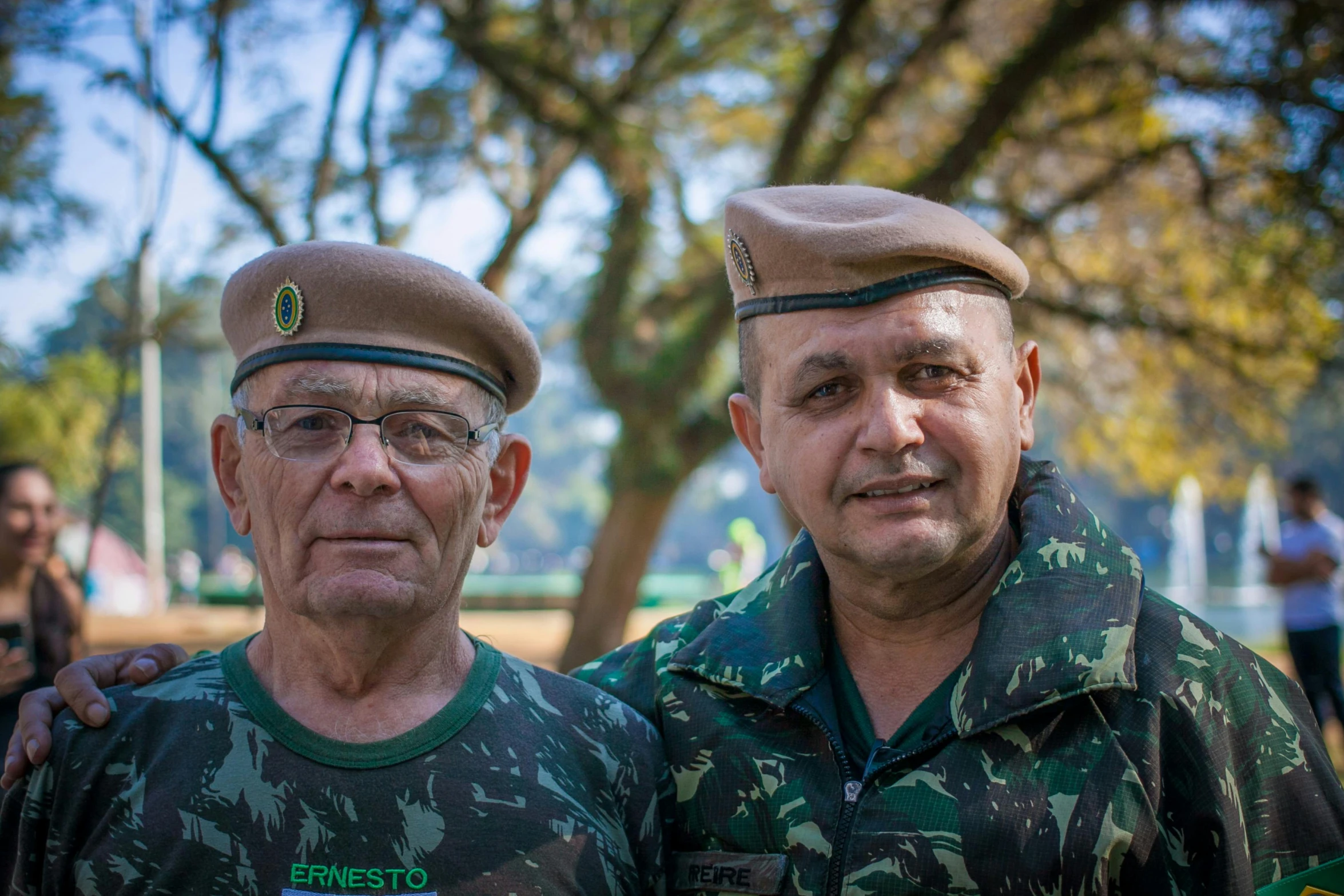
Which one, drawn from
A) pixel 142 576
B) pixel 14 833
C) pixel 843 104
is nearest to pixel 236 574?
pixel 142 576

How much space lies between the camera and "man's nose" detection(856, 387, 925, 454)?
2.11 meters

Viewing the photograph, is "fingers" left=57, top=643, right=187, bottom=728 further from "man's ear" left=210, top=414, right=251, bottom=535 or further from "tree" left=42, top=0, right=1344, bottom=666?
"tree" left=42, top=0, right=1344, bottom=666

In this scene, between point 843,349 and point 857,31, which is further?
point 857,31

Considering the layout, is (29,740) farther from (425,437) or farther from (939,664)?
(939,664)

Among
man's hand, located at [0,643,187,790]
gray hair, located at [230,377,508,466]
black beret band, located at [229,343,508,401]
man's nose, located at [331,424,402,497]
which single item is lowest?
man's hand, located at [0,643,187,790]

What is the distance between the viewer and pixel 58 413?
508 inches

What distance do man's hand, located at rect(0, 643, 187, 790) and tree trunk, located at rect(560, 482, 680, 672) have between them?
7835mm

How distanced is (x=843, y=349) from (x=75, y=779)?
159cm

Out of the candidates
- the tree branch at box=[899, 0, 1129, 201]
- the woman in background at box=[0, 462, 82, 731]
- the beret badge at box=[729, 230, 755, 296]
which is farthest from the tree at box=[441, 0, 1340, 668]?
the beret badge at box=[729, 230, 755, 296]

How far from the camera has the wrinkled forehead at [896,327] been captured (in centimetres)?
217

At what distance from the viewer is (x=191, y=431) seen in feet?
201

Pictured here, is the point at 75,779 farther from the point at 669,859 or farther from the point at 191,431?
the point at 191,431

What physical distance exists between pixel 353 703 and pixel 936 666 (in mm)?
1160

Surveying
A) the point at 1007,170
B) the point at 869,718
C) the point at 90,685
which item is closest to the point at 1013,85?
the point at 1007,170
